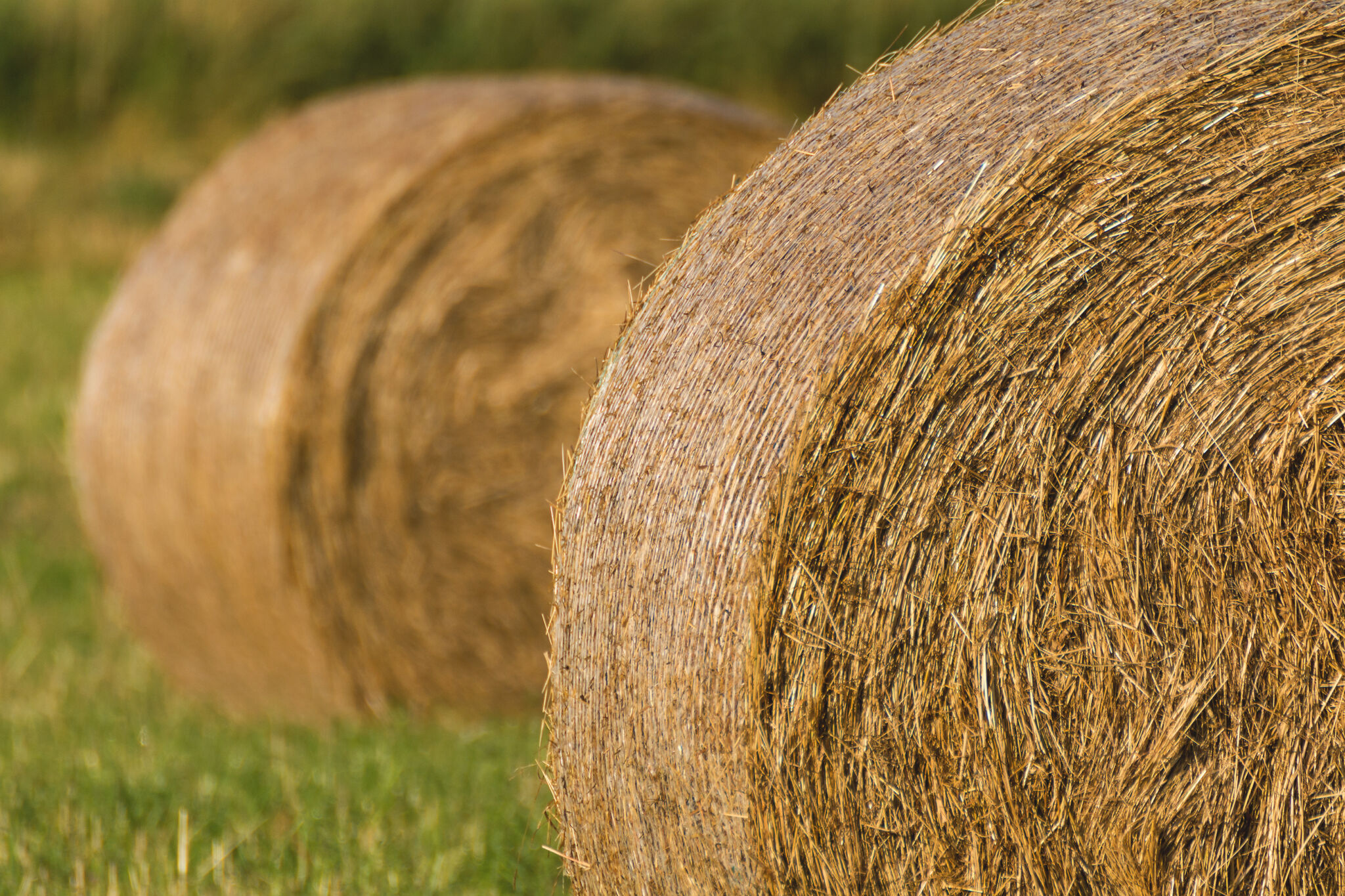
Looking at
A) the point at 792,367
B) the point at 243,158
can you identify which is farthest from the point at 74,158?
the point at 792,367

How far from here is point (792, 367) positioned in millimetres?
2646

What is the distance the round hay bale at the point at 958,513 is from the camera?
2.59 m

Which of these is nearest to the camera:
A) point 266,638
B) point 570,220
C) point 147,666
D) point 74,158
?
point 266,638

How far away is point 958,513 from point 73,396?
7.62 m

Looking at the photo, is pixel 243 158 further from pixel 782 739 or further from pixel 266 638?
pixel 782 739

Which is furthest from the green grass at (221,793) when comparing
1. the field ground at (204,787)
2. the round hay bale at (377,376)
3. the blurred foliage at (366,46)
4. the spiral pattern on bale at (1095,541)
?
the blurred foliage at (366,46)

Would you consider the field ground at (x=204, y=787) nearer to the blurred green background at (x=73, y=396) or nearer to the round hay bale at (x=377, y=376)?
the blurred green background at (x=73, y=396)

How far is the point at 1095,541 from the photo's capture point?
2.70 m

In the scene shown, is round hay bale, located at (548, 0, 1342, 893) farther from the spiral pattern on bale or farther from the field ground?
the field ground

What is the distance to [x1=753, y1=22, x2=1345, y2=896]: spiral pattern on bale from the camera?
2594mm

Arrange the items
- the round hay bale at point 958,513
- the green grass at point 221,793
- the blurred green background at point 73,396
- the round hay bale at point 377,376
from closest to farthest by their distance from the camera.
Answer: the round hay bale at point 958,513 → the green grass at point 221,793 → the blurred green background at point 73,396 → the round hay bale at point 377,376

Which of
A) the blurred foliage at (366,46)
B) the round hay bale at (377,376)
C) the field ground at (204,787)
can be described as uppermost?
the blurred foliage at (366,46)

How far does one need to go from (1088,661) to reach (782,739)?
2.01ft

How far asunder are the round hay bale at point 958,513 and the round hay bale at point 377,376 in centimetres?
250
